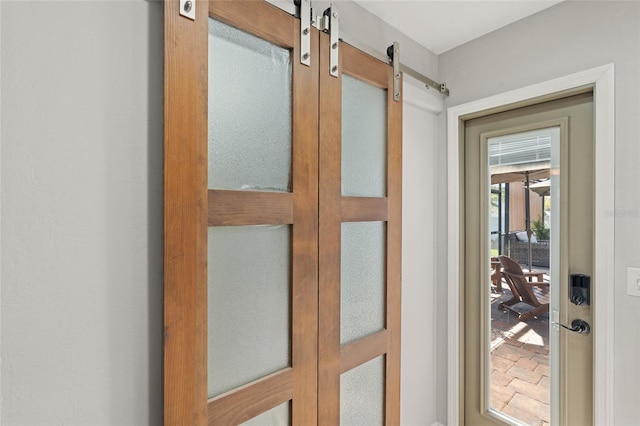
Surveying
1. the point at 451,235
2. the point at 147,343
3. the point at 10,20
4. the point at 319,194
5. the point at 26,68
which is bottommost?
the point at 147,343

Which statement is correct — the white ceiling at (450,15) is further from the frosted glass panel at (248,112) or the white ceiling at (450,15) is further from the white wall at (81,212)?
the white wall at (81,212)

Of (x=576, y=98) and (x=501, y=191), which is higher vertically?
(x=576, y=98)

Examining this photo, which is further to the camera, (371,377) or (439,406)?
(439,406)

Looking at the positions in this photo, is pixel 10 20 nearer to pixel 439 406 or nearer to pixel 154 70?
pixel 154 70

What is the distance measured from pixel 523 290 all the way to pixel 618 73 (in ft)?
3.66

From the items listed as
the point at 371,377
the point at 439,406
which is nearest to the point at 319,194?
the point at 371,377

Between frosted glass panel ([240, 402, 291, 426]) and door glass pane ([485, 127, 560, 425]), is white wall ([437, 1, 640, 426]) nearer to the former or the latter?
door glass pane ([485, 127, 560, 425])

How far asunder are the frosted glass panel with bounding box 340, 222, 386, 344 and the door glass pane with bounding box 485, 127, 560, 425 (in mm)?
817

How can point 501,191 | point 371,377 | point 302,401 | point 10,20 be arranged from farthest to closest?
point 501,191
point 371,377
point 302,401
point 10,20

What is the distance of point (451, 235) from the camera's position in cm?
197

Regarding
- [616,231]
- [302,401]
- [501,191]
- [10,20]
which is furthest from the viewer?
[501,191]

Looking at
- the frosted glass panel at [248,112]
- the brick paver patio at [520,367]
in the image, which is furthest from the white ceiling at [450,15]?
the brick paver patio at [520,367]

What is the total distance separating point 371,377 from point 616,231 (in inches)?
48.8

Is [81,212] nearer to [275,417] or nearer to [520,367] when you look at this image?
[275,417]
